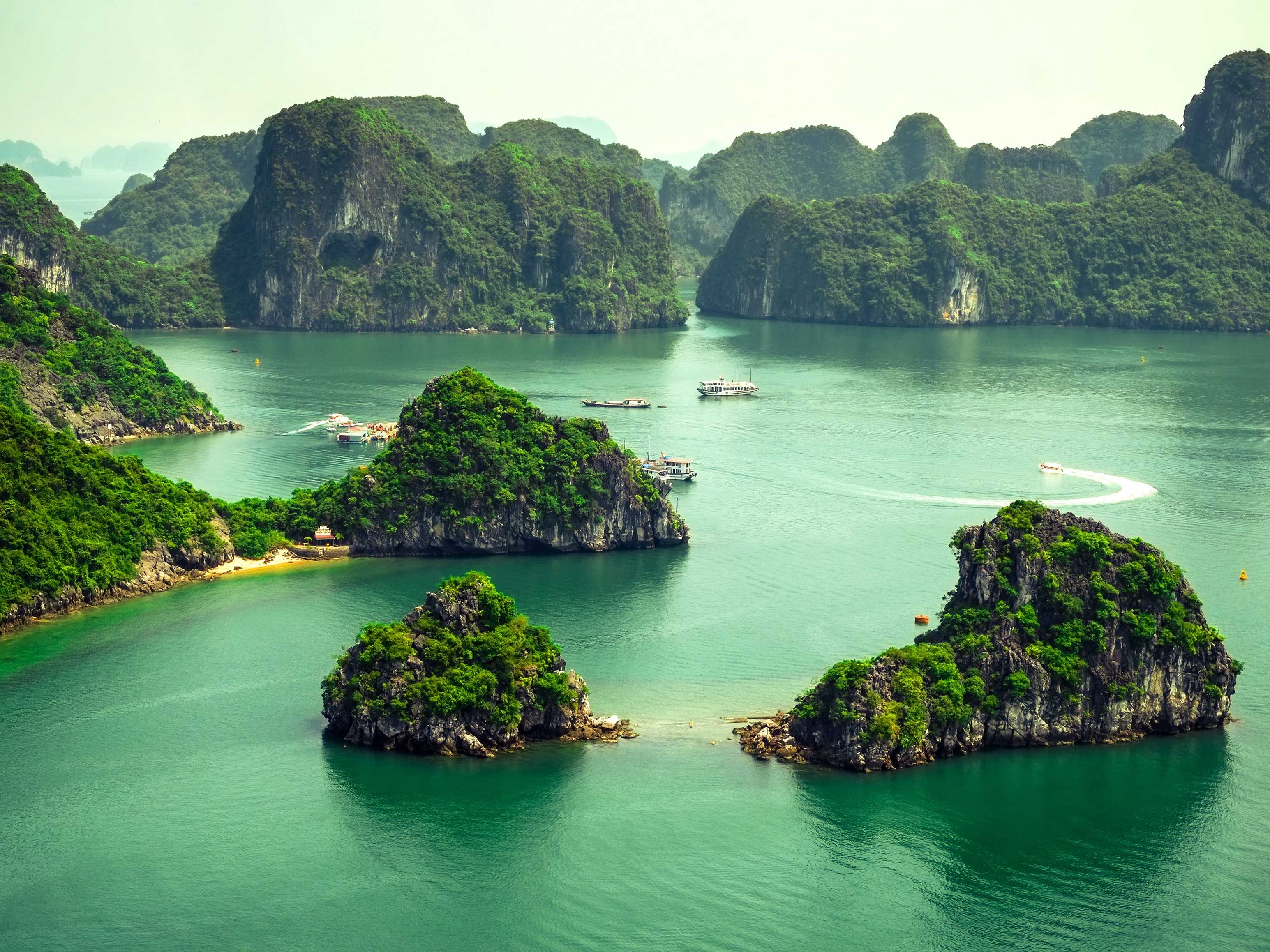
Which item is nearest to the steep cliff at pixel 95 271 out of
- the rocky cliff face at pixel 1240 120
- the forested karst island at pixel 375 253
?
the forested karst island at pixel 375 253

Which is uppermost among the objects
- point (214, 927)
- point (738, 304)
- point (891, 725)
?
point (738, 304)

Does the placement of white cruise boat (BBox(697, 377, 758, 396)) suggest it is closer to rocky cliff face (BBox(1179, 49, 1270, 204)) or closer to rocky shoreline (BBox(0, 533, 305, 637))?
rocky shoreline (BBox(0, 533, 305, 637))

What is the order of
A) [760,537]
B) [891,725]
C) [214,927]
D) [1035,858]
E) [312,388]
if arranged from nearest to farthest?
[214,927]
[1035,858]
[891,725]
[760,537]
[312,388]

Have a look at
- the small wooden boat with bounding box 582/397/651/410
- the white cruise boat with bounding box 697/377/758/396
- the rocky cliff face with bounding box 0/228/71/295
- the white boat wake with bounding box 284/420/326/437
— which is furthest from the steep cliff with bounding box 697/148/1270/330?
the white boat wake with bounding box 284/420/326/437

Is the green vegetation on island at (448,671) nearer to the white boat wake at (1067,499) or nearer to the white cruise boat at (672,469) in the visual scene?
the white boat wake at (1067,499)

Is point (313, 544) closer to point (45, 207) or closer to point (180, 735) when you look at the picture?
point (180, 735)

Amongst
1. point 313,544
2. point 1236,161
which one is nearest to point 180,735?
point 313,544

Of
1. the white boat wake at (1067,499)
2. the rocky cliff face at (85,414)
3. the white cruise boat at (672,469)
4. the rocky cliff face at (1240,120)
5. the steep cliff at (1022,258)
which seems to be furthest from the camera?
the rocky cliff face at (1240,120)
